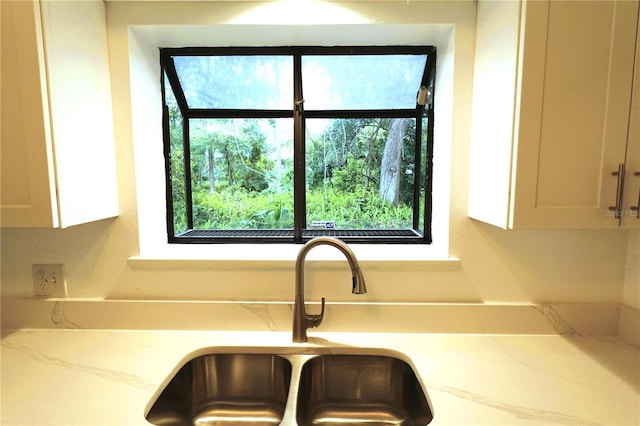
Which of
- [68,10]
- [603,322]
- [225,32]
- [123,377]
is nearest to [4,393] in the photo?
[123,377]

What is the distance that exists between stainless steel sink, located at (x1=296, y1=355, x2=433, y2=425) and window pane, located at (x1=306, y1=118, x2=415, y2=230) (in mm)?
653

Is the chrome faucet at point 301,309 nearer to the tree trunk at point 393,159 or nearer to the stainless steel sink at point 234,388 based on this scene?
the stainless steel sink at point 234,388

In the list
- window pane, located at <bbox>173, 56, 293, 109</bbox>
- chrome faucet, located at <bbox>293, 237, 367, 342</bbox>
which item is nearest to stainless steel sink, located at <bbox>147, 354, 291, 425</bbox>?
chrome faucet, located at <bbox>293, 237, 367, 342</bbox>

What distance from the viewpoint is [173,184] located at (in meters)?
1.40

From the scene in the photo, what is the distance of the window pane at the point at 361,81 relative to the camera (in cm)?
133

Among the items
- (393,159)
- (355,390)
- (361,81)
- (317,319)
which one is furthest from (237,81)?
(355,390)

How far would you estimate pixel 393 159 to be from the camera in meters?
1.42

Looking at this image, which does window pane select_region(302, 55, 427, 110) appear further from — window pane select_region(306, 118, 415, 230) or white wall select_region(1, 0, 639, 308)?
white wall select_region(1, 0, 639, 308)

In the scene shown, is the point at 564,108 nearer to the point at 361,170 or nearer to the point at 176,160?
the point at 361,170

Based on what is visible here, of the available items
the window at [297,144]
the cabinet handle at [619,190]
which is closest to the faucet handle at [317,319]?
the window at [297,144]

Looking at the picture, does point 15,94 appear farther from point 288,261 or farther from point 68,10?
point 288,261

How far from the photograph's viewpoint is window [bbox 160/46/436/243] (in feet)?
4.39

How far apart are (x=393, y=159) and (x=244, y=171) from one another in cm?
74

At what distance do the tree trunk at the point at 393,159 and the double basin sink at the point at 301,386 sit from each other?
75cm
